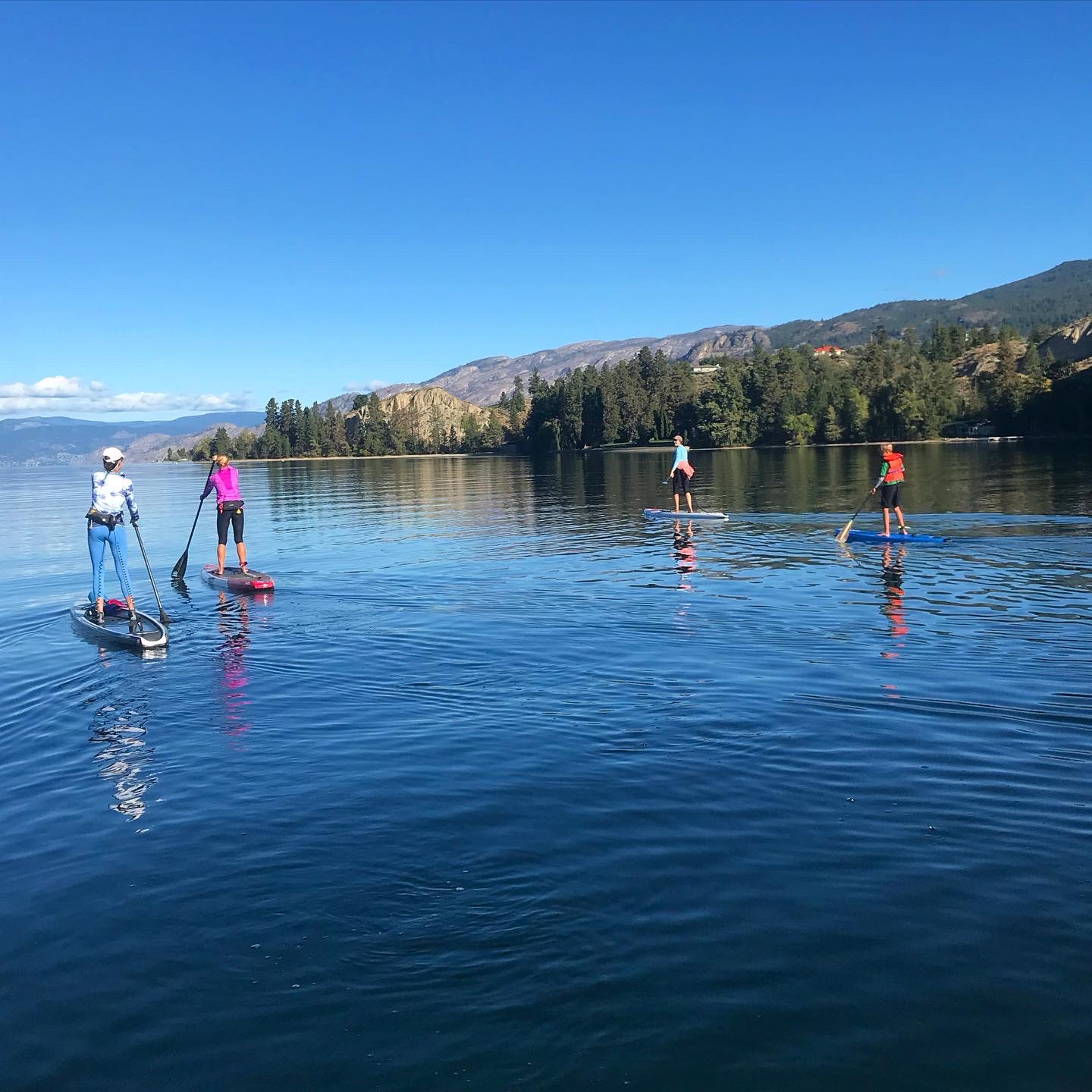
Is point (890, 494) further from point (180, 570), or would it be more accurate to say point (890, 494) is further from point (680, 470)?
point (180, 570)

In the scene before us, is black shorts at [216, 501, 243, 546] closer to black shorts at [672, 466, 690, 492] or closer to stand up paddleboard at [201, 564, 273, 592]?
stand up paddleboard at [201, 564, 273, 592]

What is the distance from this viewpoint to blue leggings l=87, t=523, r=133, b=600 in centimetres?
1823

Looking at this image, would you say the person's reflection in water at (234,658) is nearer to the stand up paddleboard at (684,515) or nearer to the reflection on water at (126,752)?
the reflection on water at (126,752)

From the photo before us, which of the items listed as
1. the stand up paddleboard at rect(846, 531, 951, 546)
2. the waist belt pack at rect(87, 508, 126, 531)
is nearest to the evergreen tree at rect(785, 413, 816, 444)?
the stand up paddleboard at rect(846, 531, 951, 546)

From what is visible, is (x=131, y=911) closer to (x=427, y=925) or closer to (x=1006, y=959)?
(x=427, y=925)

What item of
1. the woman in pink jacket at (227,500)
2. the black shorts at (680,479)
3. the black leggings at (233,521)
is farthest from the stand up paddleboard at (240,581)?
the black shorts at (680,479)

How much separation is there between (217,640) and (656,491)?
141 feet

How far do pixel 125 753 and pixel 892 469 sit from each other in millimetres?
24842

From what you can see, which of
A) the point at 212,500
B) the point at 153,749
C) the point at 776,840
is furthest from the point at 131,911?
the point at 212,500

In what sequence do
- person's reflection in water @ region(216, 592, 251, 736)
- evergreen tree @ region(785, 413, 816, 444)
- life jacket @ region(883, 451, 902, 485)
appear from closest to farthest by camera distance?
person's reflection in water @ region(216, 592, 251, 736)
life jacket @ region(883, 451, 902, 485)
evergreen tree @ region(785, 413, 816, 444)

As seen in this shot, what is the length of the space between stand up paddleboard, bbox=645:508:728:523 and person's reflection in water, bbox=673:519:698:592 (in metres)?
0.83

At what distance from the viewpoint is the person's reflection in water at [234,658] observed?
12219 mm

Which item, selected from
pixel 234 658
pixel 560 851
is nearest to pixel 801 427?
pixel 234 658

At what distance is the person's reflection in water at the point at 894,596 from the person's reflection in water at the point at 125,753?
10371mm
